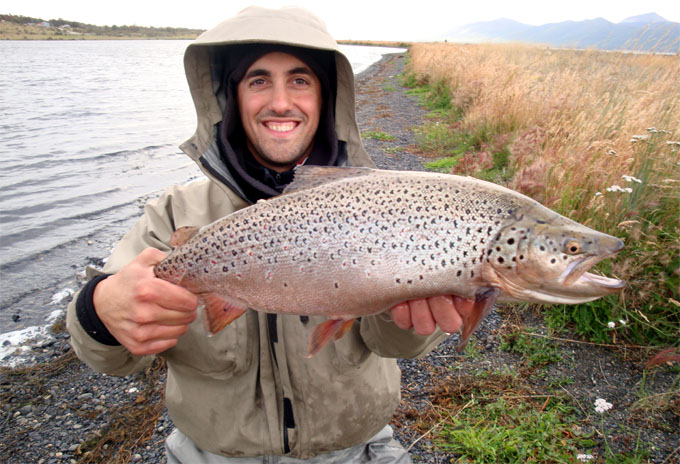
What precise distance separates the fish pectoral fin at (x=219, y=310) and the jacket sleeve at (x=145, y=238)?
17.7 inches

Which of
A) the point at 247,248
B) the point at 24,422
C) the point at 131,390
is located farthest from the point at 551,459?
the point at 24,422

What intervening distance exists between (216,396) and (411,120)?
13.8 metres

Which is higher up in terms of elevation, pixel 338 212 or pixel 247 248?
pixel 338 212

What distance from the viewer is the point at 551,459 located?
269 centimetres

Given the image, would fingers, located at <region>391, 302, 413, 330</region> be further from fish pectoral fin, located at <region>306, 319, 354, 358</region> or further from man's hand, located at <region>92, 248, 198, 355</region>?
man's hand, located at <region>92, 248, 198, 355</region>

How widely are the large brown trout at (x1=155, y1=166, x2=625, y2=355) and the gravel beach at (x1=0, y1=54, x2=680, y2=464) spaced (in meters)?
1.60

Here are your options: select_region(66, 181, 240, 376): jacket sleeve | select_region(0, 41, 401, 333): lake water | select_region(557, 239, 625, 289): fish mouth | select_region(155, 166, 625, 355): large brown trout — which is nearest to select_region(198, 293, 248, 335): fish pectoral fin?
select_region(155, 166, 625, 355): large brown trout

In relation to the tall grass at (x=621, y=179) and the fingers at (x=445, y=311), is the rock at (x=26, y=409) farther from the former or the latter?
the tall grass at (x=621, y=179)

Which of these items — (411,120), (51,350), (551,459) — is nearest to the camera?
(551,459)

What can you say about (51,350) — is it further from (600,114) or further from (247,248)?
(600,114)

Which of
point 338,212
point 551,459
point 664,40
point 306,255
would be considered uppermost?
point 664,40

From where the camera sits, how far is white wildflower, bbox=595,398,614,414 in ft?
9.77

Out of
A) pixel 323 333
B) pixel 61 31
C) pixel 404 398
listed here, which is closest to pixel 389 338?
pixel 323 333

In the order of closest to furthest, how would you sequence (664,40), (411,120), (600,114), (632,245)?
(632,245)
(600,114)
(664,40)
(411,120)
